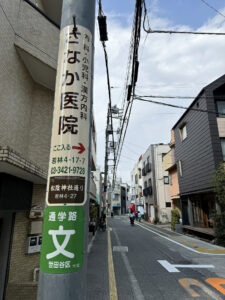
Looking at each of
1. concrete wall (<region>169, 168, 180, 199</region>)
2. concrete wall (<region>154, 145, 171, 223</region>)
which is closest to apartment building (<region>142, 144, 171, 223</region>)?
concrete wall (<region>154, 145, 171, 223</region>)

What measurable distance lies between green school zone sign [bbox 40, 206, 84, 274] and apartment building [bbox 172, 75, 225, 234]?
9.79m

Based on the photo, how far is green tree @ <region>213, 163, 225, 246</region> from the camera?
10422 millimetres

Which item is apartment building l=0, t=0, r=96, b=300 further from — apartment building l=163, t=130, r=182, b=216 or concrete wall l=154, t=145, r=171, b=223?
concrete wall l=154, t=145, r=171, b=223

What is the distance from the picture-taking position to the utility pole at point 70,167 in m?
1.55

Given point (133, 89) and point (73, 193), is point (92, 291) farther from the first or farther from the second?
point (133, 89)

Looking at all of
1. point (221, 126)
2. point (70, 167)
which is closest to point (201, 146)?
point (221, 126)

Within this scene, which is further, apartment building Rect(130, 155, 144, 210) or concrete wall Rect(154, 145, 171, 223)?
apartment building Rect(130, 155, 144, 210)

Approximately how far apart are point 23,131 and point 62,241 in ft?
16.2

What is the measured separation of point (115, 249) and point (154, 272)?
12.9 ft

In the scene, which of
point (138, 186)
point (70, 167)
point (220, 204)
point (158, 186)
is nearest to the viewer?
point (70, 167)

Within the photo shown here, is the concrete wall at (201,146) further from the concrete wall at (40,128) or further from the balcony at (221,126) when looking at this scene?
the concrete wall at (40,128)

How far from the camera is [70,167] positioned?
5.72 ft

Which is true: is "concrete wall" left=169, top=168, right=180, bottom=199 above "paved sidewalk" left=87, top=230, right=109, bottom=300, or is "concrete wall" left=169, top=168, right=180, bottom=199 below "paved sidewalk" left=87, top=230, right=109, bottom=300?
above

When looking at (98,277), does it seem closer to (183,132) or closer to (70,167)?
(70,167)
